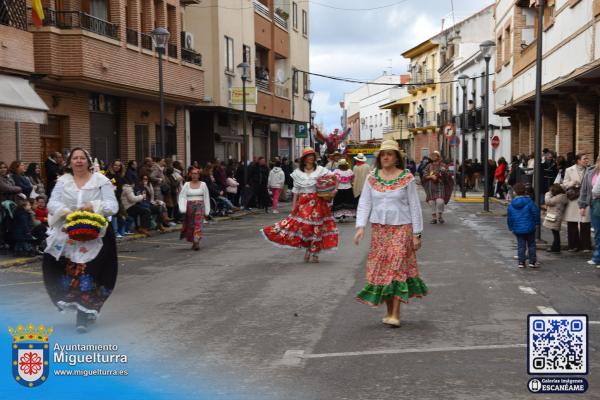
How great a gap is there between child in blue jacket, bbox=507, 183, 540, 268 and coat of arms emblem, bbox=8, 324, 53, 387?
29.0 feet

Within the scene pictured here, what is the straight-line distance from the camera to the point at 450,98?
65.3 metres

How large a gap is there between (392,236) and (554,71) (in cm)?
1726

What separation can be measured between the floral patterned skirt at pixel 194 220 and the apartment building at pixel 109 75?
6.24 metres

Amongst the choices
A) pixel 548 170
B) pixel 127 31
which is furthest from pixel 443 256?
pixel 127 31

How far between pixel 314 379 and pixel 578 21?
55.7 feet

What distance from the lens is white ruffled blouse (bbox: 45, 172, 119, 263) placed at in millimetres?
8352

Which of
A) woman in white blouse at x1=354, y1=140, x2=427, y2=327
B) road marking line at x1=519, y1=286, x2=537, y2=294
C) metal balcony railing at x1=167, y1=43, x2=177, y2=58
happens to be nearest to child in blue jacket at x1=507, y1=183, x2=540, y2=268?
road marking line at x1=519, y1=286, x2=537, y2=294

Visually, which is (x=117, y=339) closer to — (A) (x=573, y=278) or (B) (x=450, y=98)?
(A) (x=573, y=278)

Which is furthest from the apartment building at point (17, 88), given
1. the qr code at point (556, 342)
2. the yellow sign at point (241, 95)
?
the qr code at point (556, 342)

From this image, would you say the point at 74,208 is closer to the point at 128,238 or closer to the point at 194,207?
the point at 194,207

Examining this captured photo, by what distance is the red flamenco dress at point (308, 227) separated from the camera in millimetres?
14234

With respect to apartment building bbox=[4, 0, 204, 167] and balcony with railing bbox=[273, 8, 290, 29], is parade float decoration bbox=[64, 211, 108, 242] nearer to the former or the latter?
apartment building bbox=[4, 0, 204, 167]

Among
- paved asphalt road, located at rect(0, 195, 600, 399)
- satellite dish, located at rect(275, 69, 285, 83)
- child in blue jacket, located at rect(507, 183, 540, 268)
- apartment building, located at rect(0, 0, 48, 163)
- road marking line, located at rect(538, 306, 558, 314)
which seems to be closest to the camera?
paved asphalt road, located at rect(0, 195, 600, 399)

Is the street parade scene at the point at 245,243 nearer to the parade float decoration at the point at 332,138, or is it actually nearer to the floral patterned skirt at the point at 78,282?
the floral patterned skirt at the point at 78,282
